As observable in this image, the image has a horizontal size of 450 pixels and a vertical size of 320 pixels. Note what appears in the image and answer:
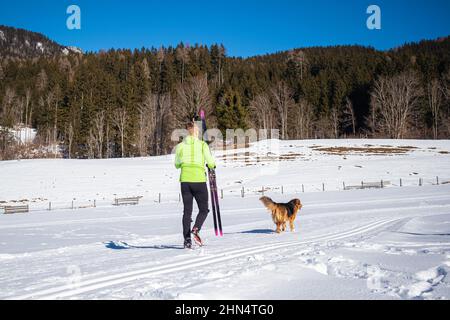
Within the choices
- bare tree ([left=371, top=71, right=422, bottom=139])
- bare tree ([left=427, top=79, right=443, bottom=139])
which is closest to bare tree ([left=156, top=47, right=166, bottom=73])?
bare tree ([left=371, top=71, right=422, bottom=139])

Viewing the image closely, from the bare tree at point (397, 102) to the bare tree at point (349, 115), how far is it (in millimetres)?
8262

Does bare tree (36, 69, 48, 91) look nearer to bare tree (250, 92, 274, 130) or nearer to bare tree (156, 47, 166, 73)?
bare tree (156, 47, 166, 73)

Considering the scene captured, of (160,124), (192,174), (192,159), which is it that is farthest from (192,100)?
(192,174)

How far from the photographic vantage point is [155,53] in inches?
4537

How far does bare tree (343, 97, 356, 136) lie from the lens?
82.2m

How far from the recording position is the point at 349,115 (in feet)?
283

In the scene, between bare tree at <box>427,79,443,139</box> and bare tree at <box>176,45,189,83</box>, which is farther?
bare tree at <box>176,45,189,83</box>

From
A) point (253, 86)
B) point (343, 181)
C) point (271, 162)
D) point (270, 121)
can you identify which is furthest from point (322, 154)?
point (253, 86)

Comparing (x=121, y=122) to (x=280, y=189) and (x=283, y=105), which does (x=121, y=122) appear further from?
(x=280, y=189)

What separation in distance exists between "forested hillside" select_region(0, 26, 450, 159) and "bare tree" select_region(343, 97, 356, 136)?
349 millimetres

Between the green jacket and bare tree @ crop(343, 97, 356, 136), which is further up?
bare tree @ crop(343, 97, 356, 136)

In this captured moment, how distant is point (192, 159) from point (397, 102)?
73.2 metres

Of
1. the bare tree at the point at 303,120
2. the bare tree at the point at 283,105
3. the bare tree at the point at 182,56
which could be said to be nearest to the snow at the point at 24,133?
the bare tree at the point at 182,56

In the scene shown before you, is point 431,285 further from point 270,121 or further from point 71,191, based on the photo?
point 270,121
